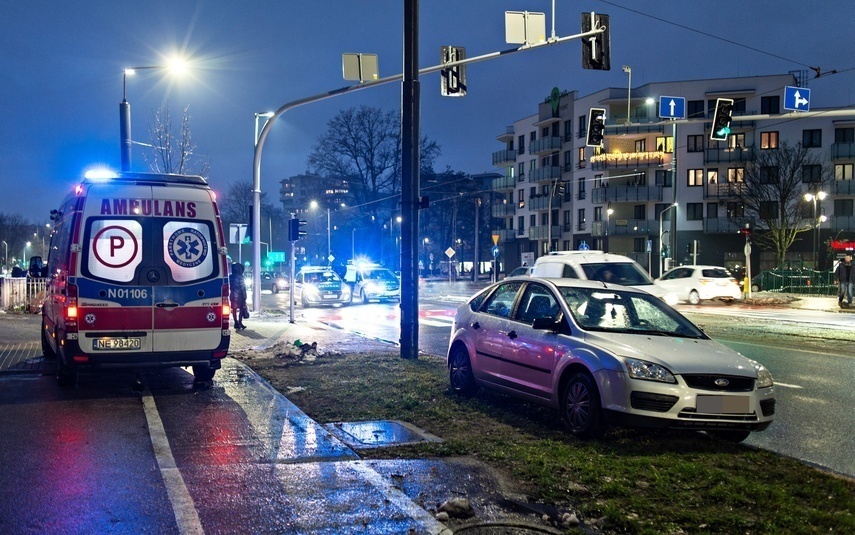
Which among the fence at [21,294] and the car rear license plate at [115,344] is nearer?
the car rear license plate at [115,344]

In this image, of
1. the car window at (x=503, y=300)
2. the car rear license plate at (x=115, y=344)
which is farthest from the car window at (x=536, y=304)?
the car rear license plate at (x=115, y=344)

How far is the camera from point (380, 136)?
5750cm

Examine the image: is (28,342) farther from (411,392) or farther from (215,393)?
(411,392)

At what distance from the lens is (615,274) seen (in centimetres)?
1969

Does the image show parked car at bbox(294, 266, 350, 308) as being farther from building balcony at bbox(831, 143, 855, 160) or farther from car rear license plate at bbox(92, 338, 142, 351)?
building balcony at bbox(831, 143, 855, 160)

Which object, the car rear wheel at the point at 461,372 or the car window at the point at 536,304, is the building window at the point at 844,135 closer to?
the car rear wheel at the point at 461,372

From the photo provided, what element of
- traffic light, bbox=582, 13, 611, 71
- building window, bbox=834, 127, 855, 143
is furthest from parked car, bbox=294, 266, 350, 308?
building window, bbox=834, 127, 855, 143

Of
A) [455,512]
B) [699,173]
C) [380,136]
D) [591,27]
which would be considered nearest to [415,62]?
[591,27]

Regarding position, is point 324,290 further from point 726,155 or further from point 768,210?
point 726,155

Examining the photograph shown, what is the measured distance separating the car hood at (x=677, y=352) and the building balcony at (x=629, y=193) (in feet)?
199

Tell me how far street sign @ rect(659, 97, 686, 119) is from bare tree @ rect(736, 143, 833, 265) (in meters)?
30.2

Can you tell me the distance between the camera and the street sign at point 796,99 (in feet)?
68.7

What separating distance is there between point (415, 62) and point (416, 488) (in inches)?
344

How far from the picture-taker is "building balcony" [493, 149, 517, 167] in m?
85.0
